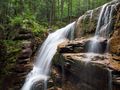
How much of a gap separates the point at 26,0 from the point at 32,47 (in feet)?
43.5

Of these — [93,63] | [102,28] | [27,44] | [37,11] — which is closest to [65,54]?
[93,63]

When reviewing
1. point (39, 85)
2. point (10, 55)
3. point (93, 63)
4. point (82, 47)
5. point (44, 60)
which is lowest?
point (39, 85)

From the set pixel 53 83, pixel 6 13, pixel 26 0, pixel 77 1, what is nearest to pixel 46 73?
pixel 53 83

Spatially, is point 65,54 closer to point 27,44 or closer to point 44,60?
point 44,60

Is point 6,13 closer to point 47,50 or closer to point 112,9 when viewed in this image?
point 47,50

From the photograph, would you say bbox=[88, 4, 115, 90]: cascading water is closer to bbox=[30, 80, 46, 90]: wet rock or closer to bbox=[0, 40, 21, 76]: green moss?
bbox=[30, 80, 46, 90]: wet rock

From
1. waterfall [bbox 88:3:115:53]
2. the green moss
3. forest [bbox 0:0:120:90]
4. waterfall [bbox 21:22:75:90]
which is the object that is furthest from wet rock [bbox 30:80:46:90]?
waterfall [bbox 88:3:115:53]

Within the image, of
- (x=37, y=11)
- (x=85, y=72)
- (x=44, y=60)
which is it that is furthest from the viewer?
(x=37, y=11)

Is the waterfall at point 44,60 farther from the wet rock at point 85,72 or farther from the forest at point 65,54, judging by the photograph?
the wet rock at point 85,72

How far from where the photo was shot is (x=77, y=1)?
139ft

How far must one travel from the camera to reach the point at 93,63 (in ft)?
38.2

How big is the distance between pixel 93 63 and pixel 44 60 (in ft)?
23.5

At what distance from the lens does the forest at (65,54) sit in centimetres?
1189

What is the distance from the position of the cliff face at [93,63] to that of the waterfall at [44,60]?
1.48 metres
